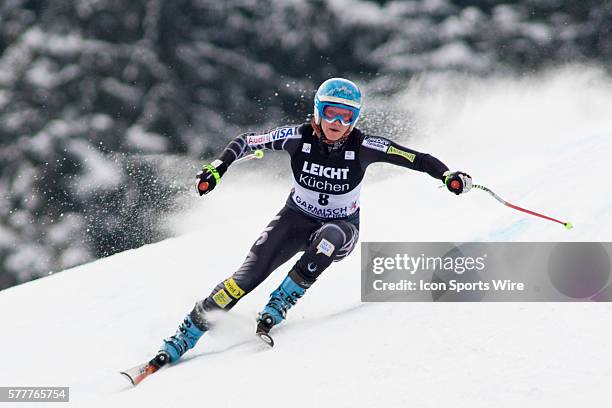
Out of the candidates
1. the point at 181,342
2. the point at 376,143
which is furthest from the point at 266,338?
the point at 376,143

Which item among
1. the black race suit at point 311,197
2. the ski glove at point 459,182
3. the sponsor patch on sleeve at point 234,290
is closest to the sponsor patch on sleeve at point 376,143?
the black race suit at point 311,197

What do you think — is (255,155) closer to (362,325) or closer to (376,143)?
(376,143)

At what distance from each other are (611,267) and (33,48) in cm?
2045

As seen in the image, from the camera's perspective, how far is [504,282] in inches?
159

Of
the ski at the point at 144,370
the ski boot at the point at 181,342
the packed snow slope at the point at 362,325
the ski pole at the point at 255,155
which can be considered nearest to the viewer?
the packed snow slope at the point at 362,325

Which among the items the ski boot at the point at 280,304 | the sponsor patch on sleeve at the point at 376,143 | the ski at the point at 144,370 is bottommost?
the ski at the point at 144,370

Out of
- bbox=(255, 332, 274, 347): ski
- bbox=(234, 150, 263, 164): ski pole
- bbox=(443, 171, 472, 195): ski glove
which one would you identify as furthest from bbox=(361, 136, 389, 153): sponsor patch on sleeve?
bbox=(255, 332, 274, 347): ski

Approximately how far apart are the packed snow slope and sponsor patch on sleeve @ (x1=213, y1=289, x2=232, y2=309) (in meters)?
0.13

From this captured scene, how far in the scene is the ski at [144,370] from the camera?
394 centimetres

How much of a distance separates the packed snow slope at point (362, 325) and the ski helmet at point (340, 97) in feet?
4.53

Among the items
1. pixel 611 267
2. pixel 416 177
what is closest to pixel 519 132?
pixel 416 177

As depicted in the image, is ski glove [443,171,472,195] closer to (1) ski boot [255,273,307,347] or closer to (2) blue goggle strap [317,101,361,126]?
(2) blue goggle strap [317,101,361,126]

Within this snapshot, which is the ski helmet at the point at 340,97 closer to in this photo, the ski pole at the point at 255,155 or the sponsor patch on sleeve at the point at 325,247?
the ski pole at the point at 255,155

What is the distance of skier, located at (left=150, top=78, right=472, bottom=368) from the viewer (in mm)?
4238
